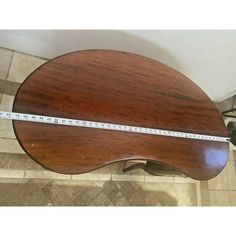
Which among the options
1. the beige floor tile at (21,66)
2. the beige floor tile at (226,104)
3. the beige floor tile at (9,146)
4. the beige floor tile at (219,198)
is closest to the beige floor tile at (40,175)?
the beige floor tile at (9,146)

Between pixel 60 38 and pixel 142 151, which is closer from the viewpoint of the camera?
pixel 142 151

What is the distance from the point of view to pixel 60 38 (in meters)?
1.16

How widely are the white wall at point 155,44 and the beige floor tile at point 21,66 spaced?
0.15 ft

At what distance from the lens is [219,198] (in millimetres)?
1667

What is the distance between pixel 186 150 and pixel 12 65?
1.14m

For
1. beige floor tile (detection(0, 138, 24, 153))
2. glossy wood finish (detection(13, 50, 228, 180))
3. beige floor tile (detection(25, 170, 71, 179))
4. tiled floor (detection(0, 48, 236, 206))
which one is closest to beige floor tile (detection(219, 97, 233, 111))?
tiled floor (detection(0, 48, 236, 206))

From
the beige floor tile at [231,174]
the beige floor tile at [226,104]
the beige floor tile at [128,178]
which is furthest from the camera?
the beige floor tile at [226,104]

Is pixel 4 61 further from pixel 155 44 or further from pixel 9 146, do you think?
pixel 155 44

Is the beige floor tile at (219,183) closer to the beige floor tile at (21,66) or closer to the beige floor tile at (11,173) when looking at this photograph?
the beige floor tile at (11,173)

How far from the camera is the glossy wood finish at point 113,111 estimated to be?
74 cm

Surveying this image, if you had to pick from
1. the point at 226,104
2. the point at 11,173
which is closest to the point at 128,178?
the point at 11,173

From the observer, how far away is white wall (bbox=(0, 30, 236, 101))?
3.60 feet
